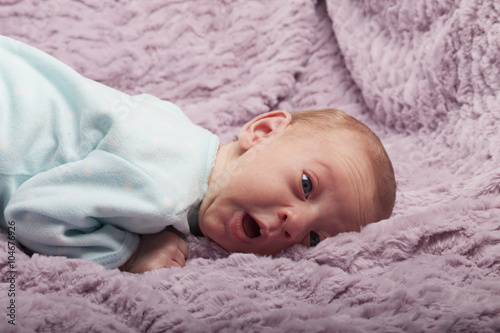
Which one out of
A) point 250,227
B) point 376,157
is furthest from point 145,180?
point 376,157

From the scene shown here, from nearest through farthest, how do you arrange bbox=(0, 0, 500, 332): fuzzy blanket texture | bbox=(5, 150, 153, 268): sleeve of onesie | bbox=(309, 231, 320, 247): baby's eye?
bbox=(0, 0, 500, 332): fuzzy blanket texture
bbox=(5, 150, 153, 268): sleeve of onesie
bbox=(309, 231, 320, 247): baby's eye

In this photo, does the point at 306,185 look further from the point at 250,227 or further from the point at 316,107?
the point at 316,107

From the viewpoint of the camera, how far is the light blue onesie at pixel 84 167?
950mm

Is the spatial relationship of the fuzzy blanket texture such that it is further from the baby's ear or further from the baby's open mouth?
the baby's ear

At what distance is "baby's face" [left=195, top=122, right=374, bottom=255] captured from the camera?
3.26 feet

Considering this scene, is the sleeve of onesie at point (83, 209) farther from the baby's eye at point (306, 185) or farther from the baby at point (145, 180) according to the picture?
the baby's eye at point (306, 185)

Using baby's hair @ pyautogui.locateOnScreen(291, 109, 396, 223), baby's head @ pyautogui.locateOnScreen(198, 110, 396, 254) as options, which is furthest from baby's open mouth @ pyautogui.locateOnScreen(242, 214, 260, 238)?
baby's hair @ pyautogui.locateOnScreen(291, 109, 396, 223)

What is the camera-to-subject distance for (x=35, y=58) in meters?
1.10

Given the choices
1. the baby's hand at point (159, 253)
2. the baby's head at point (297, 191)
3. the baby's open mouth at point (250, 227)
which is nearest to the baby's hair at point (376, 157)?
the baby's head at point (297, 191)

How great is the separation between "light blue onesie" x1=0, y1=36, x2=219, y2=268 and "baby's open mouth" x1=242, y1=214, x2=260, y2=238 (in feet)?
0.34

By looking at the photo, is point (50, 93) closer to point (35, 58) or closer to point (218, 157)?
point (35, 58)

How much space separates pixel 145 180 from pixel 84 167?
0.11 meters

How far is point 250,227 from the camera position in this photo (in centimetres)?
104

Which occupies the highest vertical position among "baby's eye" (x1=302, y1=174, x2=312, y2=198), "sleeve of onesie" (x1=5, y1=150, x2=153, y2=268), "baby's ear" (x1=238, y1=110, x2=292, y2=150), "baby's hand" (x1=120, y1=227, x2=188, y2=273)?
"baby's ear" (x1=238, y1=110, x2=292, y2=150)
